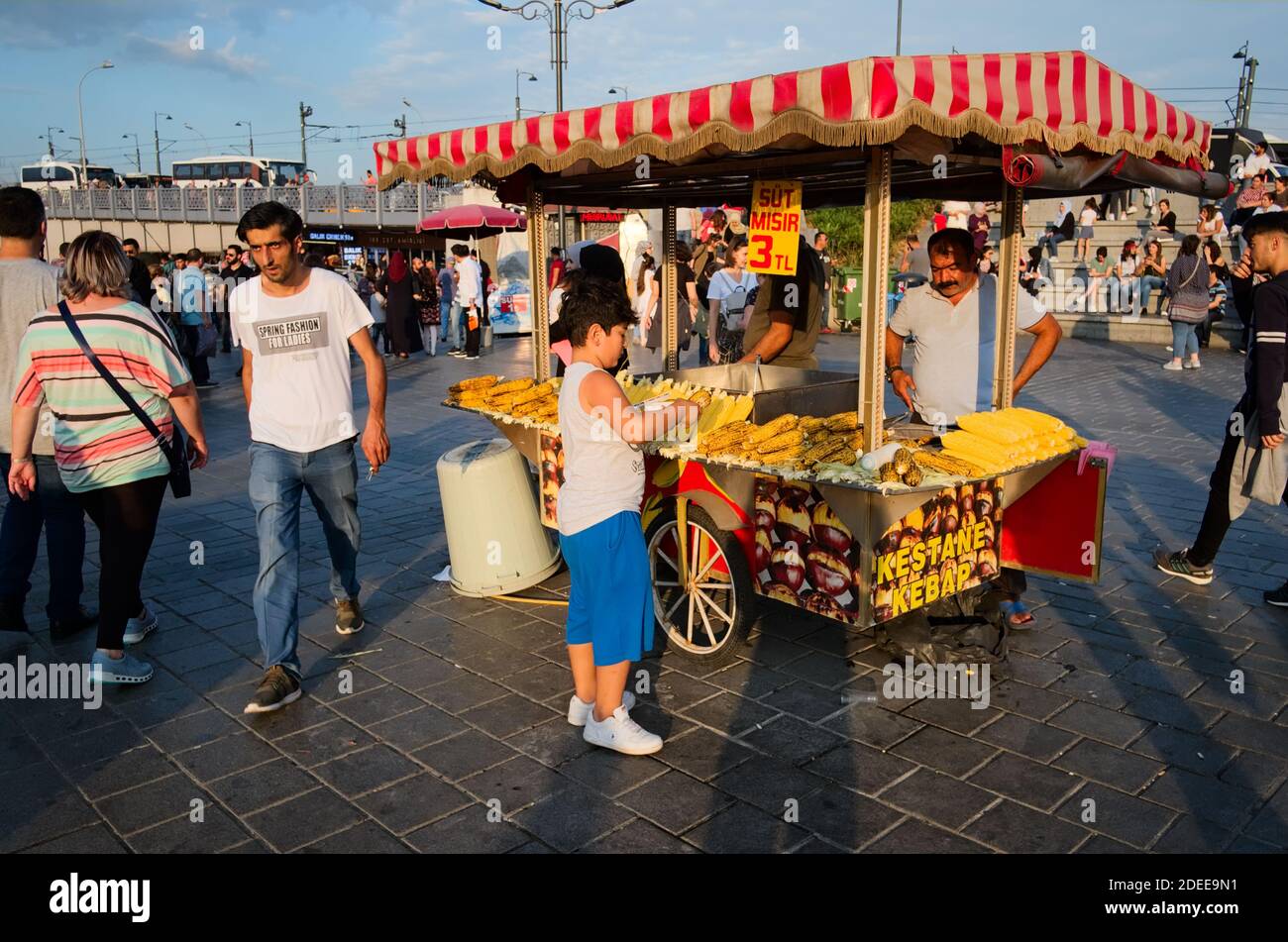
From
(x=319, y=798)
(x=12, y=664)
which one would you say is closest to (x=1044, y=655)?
(x=319, y=798)

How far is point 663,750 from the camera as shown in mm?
3973

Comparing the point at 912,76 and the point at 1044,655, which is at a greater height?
the point at 912,76

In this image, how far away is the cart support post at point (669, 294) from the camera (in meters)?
7.00

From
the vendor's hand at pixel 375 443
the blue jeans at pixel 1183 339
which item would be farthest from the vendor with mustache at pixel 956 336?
the blue jeans at pixel 1183 339

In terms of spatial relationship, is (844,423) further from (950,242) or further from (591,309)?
(591,309)

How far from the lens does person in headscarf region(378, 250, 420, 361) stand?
18.6m

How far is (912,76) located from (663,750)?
2706mm

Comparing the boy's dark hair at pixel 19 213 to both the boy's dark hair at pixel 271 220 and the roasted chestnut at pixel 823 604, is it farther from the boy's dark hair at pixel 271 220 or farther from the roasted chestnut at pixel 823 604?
the roasted chestnut at pixel 823 604

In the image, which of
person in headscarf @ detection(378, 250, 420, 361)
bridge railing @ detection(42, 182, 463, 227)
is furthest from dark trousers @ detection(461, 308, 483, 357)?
bridge railing @ detection(42, 182, 463, 227)

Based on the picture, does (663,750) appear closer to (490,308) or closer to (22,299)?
(22,299)

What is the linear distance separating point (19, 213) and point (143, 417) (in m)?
1.52

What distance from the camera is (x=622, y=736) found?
3900 mm
